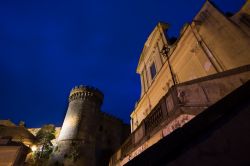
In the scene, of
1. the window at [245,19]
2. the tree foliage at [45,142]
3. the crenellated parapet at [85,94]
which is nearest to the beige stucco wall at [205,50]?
the window at [245,19]

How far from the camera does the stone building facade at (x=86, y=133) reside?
27.6 m

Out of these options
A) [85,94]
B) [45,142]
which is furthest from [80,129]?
[85,94]

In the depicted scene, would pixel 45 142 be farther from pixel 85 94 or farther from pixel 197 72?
pixel 197 72

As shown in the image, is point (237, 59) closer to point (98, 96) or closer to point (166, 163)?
point (166, 163)

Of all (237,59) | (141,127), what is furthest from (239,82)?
(141,127)

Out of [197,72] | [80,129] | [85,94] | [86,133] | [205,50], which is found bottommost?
[197,72]

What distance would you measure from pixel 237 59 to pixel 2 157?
836 inches

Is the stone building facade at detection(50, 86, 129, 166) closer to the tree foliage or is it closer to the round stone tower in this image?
the round stone tower

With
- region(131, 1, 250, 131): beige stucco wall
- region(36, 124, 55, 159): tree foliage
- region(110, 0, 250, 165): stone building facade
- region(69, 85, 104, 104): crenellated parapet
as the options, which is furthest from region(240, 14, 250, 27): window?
region(36, 124, 55, 159): tree foliage

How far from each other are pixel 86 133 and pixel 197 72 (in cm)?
2446

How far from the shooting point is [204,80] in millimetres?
7758

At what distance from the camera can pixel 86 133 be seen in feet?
99.5

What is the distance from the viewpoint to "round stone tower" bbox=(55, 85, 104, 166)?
27416 millimetres

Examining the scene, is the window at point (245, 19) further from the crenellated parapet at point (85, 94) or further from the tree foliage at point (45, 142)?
the tree foliage at point (45, 142)
